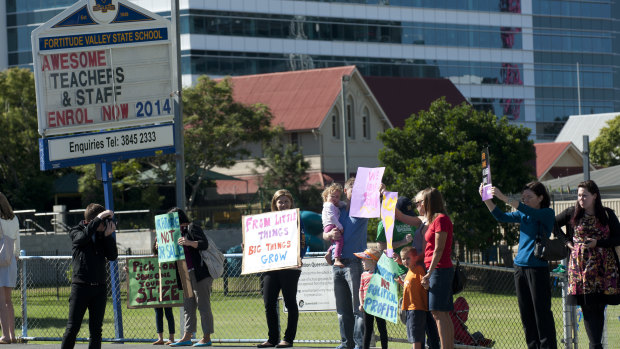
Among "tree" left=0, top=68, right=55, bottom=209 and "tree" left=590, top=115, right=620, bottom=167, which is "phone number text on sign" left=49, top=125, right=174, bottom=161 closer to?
"tree" left=0, top=68, right=55, bottom=209

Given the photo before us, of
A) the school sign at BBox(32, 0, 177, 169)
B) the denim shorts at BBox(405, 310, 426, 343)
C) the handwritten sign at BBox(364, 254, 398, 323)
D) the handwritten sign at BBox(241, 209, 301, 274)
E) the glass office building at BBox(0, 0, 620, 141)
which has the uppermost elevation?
the glass office building at BBox(0, 0, 620, 141)

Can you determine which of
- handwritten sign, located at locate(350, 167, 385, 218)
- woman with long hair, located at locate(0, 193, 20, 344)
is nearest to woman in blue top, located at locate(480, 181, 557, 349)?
handwritten sign, located at locate(350, 167, 385, 218)

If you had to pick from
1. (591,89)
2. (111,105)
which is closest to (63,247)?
(111,105)

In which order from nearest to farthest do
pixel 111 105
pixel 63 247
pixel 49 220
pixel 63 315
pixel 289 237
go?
pixel 289 237 → pixel 111 105 → pixel 63 315 → pixel 63 247 → pixel 49 220

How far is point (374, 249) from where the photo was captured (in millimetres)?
12133

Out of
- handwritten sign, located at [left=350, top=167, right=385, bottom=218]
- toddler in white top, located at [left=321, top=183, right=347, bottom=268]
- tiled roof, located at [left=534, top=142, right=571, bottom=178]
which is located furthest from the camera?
tiled roof, located at [left=534, top=142, right=571, bottom=178]

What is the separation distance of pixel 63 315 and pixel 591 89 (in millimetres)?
83113

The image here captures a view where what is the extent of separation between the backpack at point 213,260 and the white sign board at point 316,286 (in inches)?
50.4

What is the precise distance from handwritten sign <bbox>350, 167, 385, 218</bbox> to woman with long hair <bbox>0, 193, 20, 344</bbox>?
4.79 meters

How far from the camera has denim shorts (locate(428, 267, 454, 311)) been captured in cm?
1094

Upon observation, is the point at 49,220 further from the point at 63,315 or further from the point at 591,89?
the point at 591,89

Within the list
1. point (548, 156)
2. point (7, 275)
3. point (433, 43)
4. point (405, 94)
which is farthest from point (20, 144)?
point (433, 43)

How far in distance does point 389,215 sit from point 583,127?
6991 cm

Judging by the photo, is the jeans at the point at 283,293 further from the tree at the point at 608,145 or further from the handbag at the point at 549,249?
the tree at the point at 608,145
